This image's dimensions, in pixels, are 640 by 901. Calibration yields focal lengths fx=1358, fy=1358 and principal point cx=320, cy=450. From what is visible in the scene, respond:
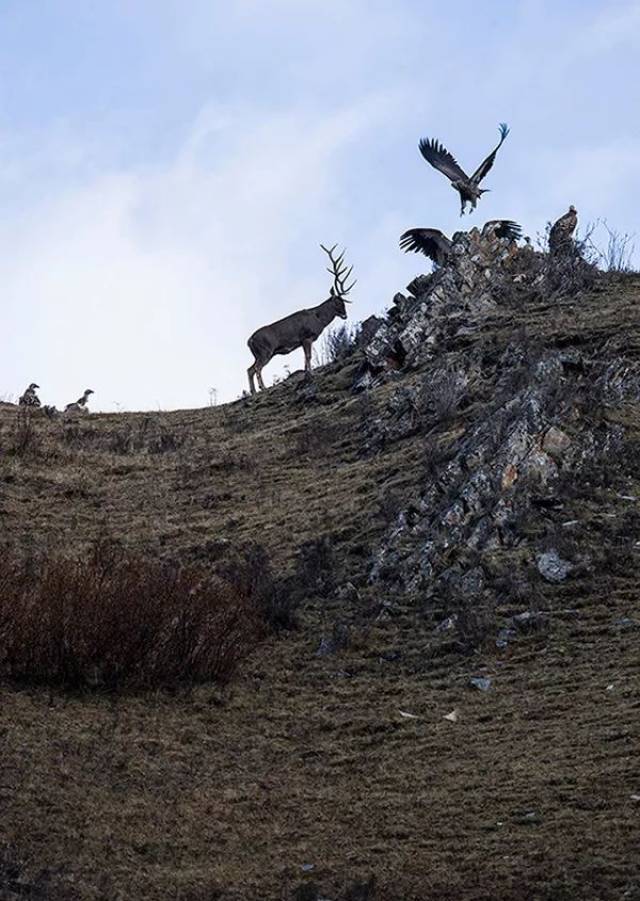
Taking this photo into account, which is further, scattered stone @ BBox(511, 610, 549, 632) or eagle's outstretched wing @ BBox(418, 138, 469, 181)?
eagle's outstretched wing @ BBox(418, 138, 469, 181)

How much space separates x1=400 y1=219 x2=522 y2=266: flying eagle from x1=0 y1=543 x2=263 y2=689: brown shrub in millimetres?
15375

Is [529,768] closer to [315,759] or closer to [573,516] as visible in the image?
[315,759]

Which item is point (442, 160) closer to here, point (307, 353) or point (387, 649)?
point (307, 353)

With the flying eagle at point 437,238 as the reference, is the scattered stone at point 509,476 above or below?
below

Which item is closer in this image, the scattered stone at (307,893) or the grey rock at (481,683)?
the scattered stone at (307,893)

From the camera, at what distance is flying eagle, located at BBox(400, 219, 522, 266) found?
26453 mm

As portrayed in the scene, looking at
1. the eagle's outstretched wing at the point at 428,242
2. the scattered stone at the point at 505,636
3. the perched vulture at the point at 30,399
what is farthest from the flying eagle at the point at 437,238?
the scattered stone at the point at 505,636

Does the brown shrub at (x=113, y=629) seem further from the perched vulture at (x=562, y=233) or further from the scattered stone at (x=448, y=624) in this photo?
the perched vulture at (x=562, y=233)

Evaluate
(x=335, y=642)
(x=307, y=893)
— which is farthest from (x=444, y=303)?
(x=307, y=893)

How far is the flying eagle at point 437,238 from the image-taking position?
26.5 m

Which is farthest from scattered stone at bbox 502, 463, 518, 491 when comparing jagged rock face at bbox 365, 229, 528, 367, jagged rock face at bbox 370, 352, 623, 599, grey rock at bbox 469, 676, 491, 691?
jagged rock face at bbox 365, 229, 528, 367

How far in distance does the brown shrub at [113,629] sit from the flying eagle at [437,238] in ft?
50.4

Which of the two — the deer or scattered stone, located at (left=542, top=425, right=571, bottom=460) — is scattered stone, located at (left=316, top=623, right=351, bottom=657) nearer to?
scattered stone, located at (left=542, top=425, right=571, bottom=460)

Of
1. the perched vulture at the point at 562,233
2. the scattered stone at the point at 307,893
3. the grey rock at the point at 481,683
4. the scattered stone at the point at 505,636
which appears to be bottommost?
the scattered stone at the point at 307,893
